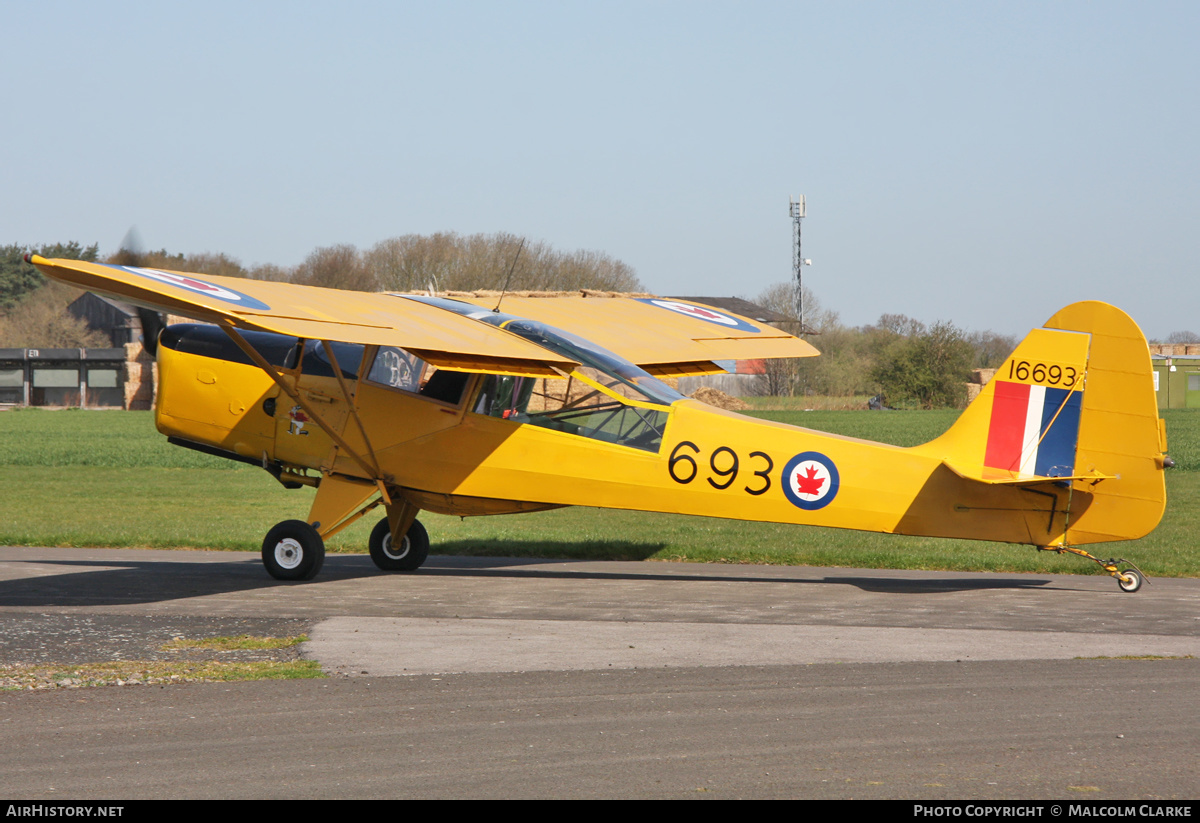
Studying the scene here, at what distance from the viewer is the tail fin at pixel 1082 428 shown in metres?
8.84

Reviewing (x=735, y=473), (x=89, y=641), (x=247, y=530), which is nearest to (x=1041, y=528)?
(x=735, y=473)

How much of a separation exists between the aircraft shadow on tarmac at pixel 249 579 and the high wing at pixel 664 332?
2.36 meters

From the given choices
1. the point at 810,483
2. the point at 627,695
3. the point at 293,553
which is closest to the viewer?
the point at 627,695

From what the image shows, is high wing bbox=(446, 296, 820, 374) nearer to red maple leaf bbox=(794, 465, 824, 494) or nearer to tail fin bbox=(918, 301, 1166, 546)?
red maple leaf bbox=(794, 465, 824, 494)

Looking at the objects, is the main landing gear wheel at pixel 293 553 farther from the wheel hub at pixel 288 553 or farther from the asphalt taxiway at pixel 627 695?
the asphalt taxiway at pixel 627 695

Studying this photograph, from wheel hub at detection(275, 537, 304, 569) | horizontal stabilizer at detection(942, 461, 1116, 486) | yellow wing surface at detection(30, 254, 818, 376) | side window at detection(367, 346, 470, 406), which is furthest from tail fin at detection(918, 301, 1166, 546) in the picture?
wheel hub at detection(275, 537, 304, 569)

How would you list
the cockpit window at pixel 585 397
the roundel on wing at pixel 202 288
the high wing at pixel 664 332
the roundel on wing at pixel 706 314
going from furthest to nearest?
the roundel on wing at pixel 706 314, the high wing at pixel 664 332, the cockpit window at pixel 585 397, the roundel on wing at pixel 202 288

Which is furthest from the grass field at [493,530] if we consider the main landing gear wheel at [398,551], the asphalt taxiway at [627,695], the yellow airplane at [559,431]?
the yellow airplane at [559,431]

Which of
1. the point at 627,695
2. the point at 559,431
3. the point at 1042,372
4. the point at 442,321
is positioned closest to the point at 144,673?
the point at 627,695

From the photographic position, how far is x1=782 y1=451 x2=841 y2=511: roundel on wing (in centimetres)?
943

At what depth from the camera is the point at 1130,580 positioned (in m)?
9.73

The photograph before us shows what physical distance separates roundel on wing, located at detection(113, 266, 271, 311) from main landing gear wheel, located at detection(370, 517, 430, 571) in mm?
3502

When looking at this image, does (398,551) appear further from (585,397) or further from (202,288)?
(202,288)

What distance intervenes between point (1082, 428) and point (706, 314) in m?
6.11
